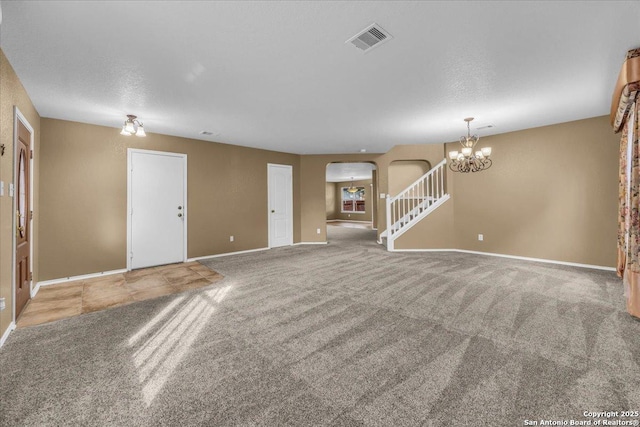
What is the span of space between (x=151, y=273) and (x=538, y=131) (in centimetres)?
788

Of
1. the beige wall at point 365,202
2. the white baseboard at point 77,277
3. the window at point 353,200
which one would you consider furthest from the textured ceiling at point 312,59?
the window at point 353,200

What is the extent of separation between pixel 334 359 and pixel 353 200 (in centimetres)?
1465

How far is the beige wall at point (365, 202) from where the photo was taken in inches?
615

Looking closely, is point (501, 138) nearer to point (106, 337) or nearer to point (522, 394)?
point (522, 394)

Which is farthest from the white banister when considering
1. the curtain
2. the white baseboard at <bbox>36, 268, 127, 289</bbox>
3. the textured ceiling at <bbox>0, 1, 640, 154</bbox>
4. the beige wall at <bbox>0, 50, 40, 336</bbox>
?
the beige wall at <bbox>0, 50, 40, 336</bbox>

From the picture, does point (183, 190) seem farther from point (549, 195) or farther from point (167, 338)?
point (549, 195)

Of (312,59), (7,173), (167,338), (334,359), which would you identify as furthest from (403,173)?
(7,173)

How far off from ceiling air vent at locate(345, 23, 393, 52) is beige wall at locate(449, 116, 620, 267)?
4696 millimetres

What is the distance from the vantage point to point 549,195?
4969 millimetres

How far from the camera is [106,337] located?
239cm

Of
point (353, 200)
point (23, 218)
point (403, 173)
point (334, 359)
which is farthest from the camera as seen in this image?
point (353, 200)

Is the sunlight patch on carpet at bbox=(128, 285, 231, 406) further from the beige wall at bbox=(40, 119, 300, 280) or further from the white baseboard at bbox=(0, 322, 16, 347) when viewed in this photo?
the beige wall at bbox=(40, 119, 300, 280)

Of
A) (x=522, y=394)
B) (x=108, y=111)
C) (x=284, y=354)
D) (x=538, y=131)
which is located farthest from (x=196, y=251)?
(x=538, y=131)

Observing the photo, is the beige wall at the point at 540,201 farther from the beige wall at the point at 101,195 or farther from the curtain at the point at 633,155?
the beige wall at the point at 101,195
